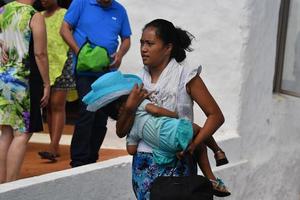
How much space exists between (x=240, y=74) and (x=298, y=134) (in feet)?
3.49

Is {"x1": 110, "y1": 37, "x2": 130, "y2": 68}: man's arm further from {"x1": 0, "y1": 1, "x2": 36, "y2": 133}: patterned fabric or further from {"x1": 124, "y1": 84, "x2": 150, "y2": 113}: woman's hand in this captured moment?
{"x1": 124, "y1": 84, "x2": 150, "y2": 113}: woman's hand

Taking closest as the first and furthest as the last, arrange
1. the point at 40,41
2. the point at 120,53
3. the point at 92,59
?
1. the point at 40,41
2. the point at 92,59
3. the point at 120,53

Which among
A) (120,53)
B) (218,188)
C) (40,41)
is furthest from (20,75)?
(218,188)

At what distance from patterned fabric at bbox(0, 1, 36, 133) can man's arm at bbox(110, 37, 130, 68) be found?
0.95 meters

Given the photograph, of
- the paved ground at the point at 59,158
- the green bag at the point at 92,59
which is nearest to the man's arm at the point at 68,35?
the green bag at the point at 92,59

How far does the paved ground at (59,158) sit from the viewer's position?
6.61 meters

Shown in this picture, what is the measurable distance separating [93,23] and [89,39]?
0.14m

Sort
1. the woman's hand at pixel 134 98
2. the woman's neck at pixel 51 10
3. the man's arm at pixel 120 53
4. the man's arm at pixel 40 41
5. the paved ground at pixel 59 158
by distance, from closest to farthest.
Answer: the woman's hand at pixel 134 98 → the man's arm at pixel 40 41 → the man's arm at pixel 120 53 → the paved ground at pixel 59 158 → the woman's neck at pixel 51 10

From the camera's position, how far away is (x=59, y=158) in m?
7.08

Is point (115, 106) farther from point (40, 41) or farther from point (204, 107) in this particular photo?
point (40, 41)

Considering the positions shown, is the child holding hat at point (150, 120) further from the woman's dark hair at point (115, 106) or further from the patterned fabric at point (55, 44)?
the patterned fabric at point (55, 44)

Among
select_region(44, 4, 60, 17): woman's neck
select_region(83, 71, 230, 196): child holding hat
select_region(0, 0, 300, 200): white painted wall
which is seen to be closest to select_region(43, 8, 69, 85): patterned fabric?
select_region(44, 4, 60, 17): woman's neck

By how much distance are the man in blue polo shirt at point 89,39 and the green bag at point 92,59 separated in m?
0.12

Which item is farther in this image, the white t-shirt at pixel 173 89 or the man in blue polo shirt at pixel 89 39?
the man in blue polo shirt at pixel 89 39
